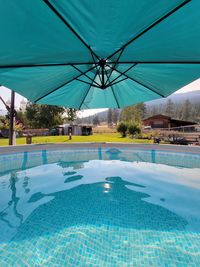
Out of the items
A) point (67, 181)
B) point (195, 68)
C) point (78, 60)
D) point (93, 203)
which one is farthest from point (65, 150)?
point (195, 68)

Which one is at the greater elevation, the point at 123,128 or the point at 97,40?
the point at 97,40

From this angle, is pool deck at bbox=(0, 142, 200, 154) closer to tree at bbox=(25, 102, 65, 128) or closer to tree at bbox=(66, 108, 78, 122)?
tree at bbox=(25, 102, 65, 128)

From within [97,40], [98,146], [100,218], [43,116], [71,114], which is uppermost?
[71,114]

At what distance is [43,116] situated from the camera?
1208 inches

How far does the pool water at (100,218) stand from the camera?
6.98 feet

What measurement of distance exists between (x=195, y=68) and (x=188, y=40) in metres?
1.14

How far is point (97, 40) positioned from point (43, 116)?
98.6ft

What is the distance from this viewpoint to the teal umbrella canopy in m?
1.82

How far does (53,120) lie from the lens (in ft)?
102

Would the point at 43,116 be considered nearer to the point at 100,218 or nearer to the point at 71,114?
the point at 71,114

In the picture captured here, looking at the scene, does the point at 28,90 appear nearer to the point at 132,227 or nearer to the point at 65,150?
the point at 132,227

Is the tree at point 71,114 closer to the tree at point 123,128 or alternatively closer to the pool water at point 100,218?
the tree at point 123,128

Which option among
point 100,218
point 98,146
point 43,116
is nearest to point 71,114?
point 43,116

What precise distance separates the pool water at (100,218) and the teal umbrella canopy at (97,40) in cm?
266
